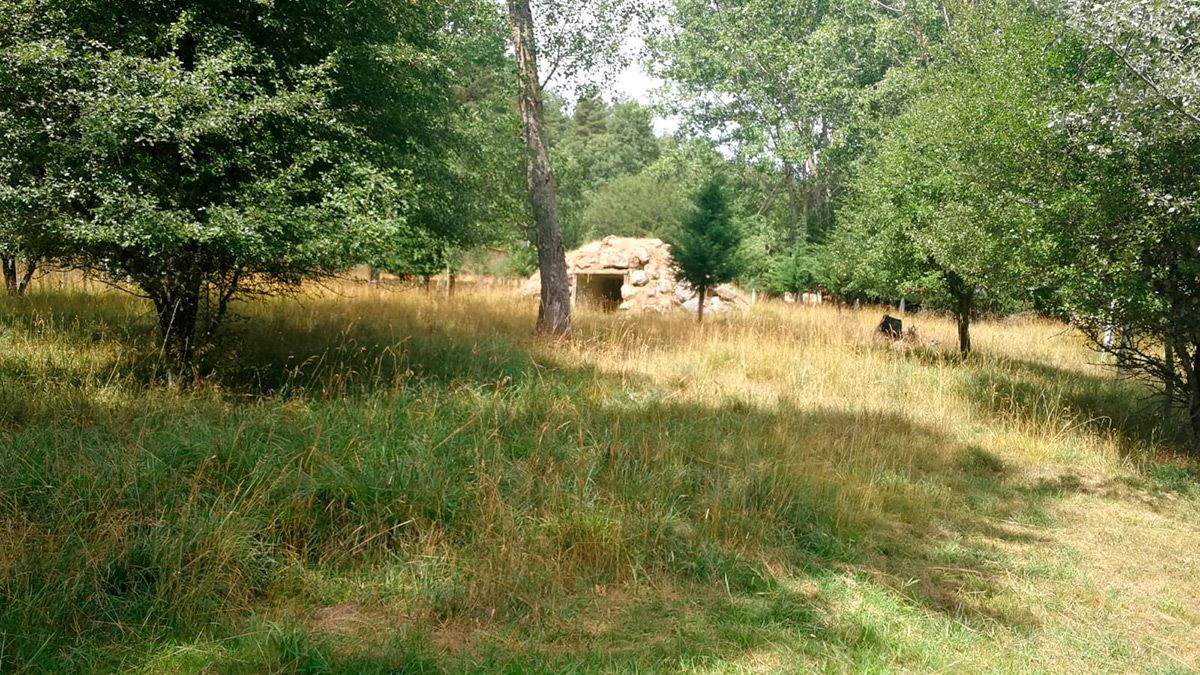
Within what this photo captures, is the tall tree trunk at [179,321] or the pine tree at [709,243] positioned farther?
the pine tree at [709,243]

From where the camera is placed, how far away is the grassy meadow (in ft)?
10.5

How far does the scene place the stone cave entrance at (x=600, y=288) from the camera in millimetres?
21297

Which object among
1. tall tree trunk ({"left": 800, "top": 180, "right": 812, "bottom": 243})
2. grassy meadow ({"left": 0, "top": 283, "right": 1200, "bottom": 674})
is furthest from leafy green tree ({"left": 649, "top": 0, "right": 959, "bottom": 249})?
grassy meadow ({"left": 0, "top": 283, "right": 1200, "bottom": 674})

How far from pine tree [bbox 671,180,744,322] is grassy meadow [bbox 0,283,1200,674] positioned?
9.35 m

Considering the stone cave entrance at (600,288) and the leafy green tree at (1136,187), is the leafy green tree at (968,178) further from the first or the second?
the stone cave entrance at (600,288)

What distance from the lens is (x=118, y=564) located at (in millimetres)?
3398

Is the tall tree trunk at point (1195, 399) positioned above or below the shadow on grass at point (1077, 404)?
above

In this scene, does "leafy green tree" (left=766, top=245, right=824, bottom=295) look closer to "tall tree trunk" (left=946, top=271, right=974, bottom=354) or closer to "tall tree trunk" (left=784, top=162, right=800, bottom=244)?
"tall tree trunk" (left=784, top=162, right=800, bottom=244)

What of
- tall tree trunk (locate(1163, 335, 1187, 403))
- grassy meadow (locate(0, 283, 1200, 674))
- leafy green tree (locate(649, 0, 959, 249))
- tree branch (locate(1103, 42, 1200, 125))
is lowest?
grassy meadow (locate(0, 283, 1200, 674))

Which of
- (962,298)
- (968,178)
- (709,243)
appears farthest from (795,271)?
(968,178)

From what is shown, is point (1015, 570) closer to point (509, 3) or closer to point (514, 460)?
point (514, 460)

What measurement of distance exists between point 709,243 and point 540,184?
660 centimetres

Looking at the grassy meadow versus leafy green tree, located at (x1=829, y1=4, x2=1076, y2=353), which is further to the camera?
leafy green tree, located at (x1=829, y1=4, x2=1076, y2=353)

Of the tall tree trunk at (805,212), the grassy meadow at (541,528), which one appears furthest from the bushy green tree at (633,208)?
the grassy meadow at (541,528)
